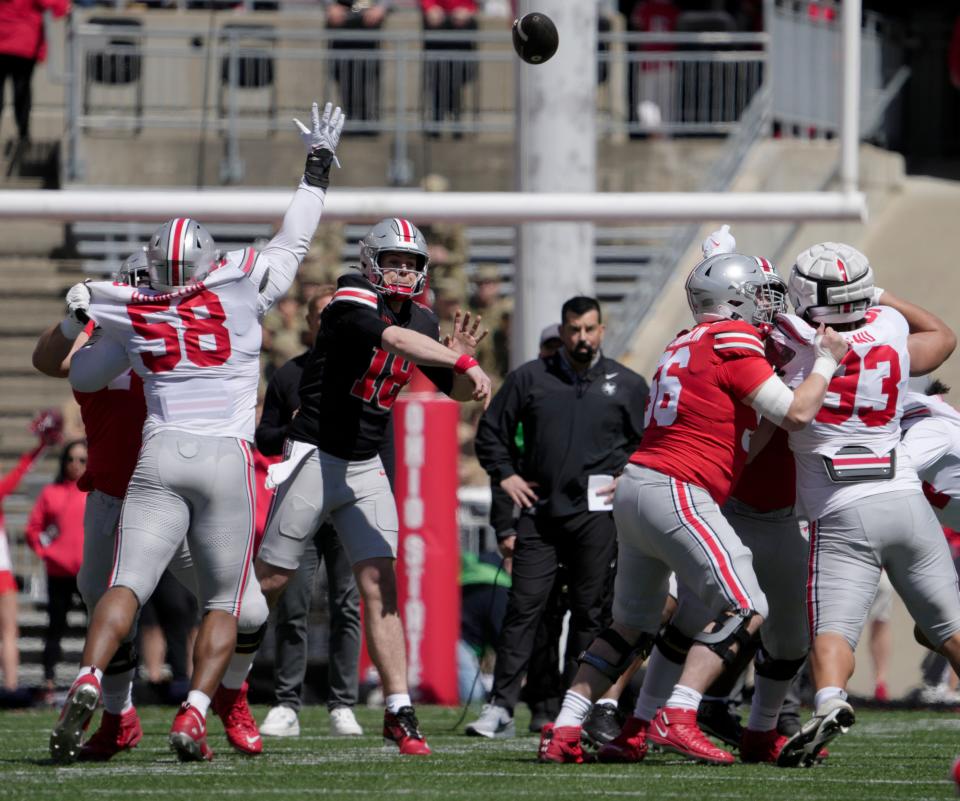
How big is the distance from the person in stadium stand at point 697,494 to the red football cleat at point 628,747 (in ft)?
0.03

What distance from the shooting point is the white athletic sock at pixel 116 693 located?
22.8 feet

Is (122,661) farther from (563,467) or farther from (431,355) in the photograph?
(563,467)

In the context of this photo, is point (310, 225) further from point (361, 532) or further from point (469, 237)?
point (469, 237)

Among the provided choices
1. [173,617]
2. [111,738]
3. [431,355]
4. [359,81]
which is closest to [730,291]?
[431,355]

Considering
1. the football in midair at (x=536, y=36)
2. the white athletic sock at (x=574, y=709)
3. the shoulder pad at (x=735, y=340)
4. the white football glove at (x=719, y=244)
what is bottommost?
→ the white athletic sock at (x=574, y=709)

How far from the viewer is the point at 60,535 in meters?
11.3

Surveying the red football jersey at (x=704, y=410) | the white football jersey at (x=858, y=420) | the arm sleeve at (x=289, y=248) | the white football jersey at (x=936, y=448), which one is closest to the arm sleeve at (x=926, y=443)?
the white football jersey at (x=936, y=448)

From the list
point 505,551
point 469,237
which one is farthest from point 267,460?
point 469,237

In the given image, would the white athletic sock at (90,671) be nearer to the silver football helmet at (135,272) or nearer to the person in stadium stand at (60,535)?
the silver football helmet at (135,272)

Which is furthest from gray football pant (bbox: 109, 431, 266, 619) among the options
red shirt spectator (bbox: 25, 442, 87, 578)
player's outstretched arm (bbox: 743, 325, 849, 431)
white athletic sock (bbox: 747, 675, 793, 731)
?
red shirt spectator (bbox: 25, 442, 87, 578)

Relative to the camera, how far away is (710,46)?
650 inches

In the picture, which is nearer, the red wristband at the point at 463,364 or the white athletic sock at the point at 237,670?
the red wristband at the point at 463,364

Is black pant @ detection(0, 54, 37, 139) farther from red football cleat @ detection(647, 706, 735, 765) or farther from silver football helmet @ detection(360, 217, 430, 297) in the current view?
red football cleat @ detection(647, 706, 735, 765)

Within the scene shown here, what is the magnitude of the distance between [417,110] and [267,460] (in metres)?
6.98
